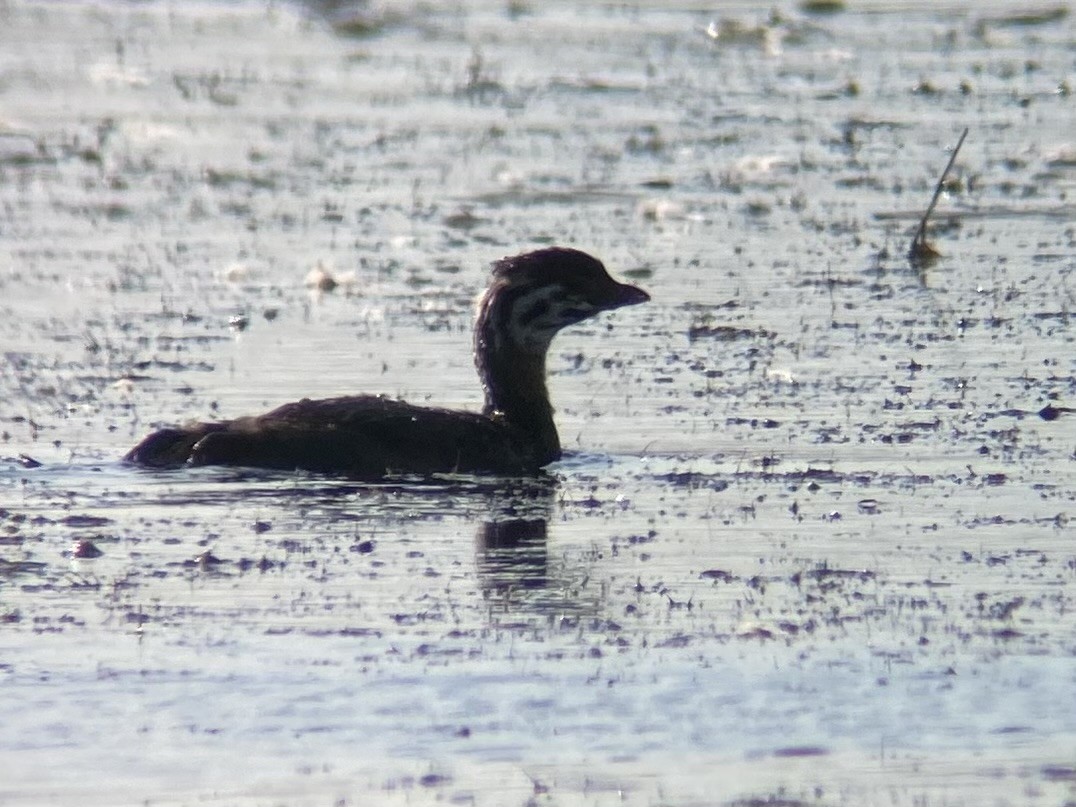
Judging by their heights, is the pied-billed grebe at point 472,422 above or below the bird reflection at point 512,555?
above

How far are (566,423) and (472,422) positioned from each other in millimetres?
869

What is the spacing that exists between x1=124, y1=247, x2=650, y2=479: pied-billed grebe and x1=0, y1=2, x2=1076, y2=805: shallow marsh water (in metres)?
0.18

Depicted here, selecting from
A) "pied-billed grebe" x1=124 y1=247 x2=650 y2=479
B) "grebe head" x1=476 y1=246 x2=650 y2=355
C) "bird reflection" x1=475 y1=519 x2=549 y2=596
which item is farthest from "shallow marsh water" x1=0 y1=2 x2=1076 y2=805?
"grebe head" x1=476 y1=246 x2=650 y2=355

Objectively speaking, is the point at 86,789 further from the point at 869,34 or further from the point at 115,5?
the point at 115,5

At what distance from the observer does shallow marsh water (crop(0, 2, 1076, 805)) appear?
765 centimetres

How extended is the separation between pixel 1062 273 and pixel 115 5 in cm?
1392

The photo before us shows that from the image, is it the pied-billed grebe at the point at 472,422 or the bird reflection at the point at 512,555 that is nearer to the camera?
the bird reflection at the point at 512,555

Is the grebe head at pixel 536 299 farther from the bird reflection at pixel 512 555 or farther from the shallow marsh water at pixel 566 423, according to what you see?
the bird reflection at pixel 512 555

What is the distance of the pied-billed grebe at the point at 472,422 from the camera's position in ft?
37.2

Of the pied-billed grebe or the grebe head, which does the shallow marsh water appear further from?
the grebe head

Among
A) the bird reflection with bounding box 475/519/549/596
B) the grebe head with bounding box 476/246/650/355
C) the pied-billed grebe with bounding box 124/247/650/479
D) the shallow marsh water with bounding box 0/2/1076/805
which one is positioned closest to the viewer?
the shallow marsh water with bounding box 0/2/1076/805

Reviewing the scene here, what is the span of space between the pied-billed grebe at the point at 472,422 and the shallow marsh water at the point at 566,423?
7.0 inches

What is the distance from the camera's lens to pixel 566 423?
499 inches

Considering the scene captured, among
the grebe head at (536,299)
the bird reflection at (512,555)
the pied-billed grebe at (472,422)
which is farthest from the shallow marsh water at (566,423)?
the grebe head at (536,299)
